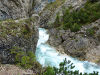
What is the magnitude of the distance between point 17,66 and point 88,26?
14.6m

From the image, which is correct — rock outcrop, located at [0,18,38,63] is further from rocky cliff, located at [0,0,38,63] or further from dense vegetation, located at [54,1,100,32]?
dense vegetation, located at [54,1,100,32]

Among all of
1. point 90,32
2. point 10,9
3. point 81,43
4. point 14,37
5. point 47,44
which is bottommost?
point 47,44

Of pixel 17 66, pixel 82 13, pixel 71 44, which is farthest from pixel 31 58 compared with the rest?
pixel 82 13

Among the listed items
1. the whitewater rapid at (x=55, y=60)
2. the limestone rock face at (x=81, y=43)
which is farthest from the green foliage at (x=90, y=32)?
the whitewater rapid at (x=55, y=60)

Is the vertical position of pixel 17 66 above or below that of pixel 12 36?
below

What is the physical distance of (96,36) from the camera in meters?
17.4

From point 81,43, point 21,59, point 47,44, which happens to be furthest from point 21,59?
point 47,44

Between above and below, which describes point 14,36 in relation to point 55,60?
above

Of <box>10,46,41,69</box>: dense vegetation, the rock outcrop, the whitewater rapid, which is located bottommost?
the whitewater rapid

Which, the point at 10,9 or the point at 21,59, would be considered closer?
the point at 21,59

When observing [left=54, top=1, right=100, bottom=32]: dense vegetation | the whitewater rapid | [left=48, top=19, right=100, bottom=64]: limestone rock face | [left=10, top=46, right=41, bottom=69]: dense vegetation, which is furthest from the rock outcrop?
[left=54, top=1, right=100, bottom=32]: dense vegetation

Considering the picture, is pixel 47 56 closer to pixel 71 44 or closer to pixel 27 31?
pixel 71 44

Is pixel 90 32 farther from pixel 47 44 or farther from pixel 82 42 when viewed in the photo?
pixel 47 44

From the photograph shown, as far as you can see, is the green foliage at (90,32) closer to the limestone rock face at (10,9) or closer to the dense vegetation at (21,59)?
the limestone rock face at (10,9)
